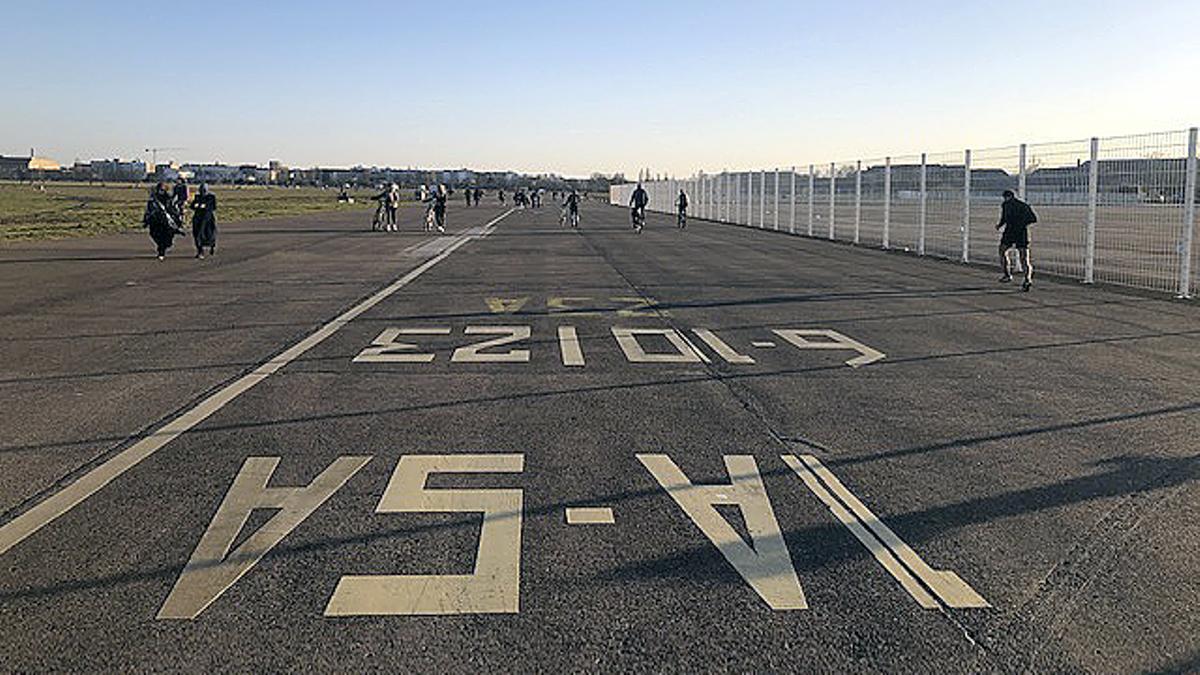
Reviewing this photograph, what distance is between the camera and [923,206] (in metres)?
28.0

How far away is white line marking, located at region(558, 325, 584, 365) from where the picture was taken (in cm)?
1086

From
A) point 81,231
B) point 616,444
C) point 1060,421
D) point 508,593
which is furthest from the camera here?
point 81,231

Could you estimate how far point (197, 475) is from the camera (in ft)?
21.4

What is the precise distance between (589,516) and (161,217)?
829 inches

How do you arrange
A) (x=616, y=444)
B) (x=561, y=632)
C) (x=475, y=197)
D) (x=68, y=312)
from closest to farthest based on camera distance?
1. (x=561, y=632)
2. (x=616, y=444)
3. (x=68, y=312)
4. (x=475, y=197)

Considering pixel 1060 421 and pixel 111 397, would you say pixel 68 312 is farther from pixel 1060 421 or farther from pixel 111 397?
pixel 1060 421

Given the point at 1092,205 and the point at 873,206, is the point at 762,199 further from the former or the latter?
the point at 1092,205

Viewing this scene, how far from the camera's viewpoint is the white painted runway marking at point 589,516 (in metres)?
5.67

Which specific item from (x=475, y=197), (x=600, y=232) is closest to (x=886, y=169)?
(x=600, y=232)

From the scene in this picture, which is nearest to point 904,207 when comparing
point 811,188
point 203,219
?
point 811,188

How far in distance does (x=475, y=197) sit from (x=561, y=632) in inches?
3836

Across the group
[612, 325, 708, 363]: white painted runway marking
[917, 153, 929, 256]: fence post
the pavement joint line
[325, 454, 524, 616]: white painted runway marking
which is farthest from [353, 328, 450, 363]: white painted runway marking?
[917, 153, 929, 256]: fence post

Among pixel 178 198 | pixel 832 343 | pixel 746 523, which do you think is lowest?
pixel 832 343

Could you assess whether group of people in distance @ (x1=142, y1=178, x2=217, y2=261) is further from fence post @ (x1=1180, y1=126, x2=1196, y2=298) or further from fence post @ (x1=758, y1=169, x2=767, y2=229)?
fence post @ (x1=758, y1=169, x2=767, y2=229)
